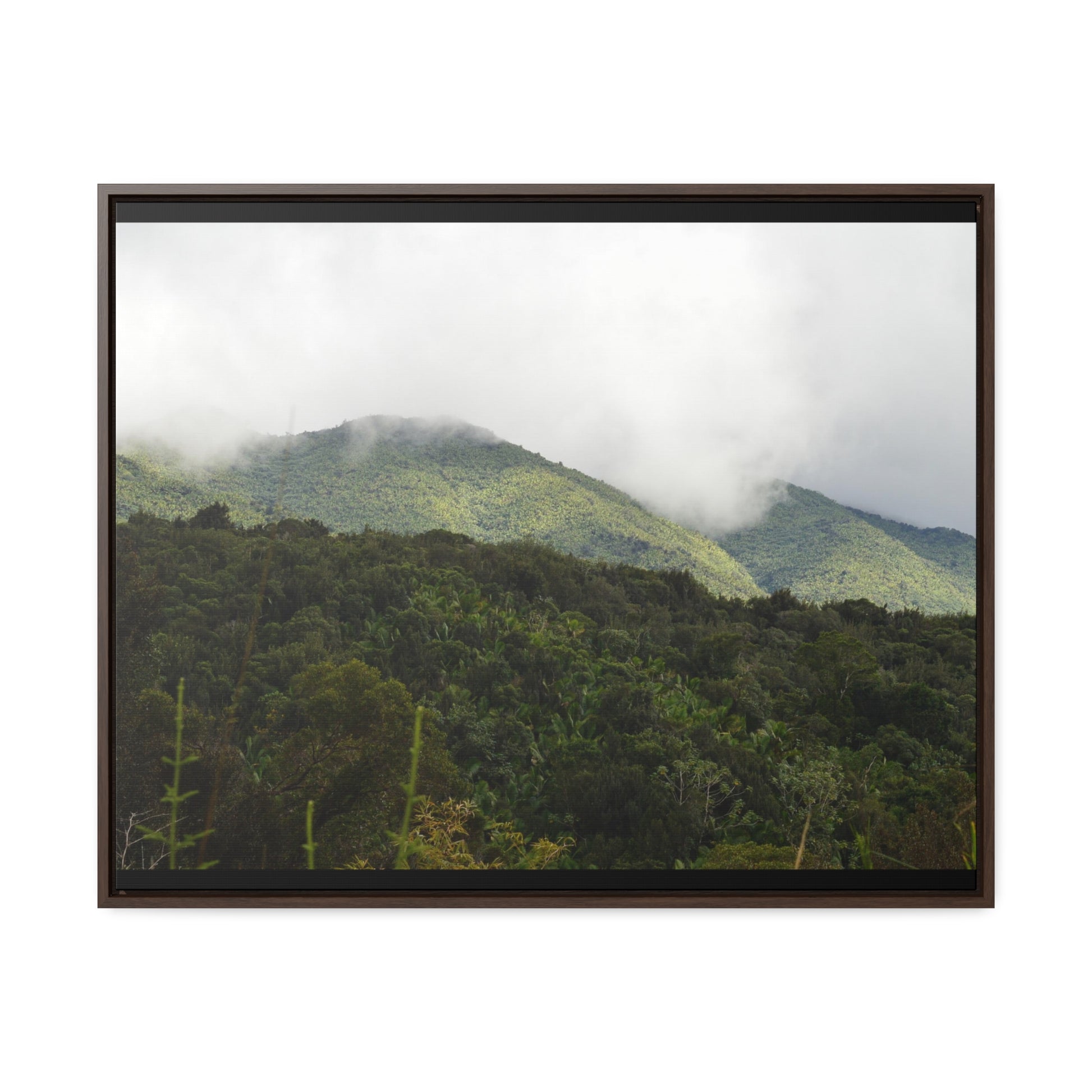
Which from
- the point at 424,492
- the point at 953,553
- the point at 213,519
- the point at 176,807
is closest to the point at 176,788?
the point at 176,807

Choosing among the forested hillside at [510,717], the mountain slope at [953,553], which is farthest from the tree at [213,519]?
the mountain slope at [953,553]

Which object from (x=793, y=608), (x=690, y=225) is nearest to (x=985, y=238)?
(x=690, y=225)

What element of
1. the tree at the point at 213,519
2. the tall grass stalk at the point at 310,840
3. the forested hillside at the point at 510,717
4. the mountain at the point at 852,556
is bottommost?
the tall grass stalk at the point at 310,840

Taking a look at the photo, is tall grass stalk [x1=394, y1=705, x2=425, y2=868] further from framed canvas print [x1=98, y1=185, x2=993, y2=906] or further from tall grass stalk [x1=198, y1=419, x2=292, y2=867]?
tall grass stalk [x1=198, y1=419, x2=292, y2=867]

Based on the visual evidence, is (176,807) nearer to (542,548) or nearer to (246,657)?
(246,657)

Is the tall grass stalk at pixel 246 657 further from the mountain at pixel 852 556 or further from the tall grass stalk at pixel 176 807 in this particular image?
the mountain at pixel 852 556

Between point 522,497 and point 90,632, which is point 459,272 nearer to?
point 522,497
